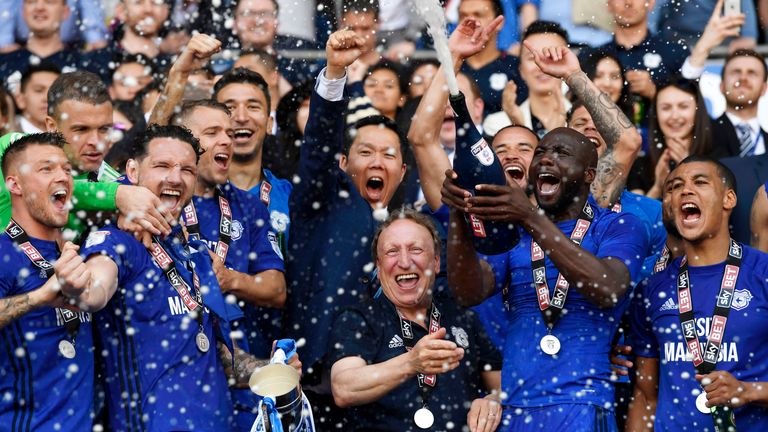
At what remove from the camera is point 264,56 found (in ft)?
31.9

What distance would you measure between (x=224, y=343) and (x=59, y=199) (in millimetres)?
1120

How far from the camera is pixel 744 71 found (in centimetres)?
956

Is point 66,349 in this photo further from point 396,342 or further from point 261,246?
point 396,342

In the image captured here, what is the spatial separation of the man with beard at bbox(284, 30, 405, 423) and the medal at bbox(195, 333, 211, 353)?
3.11 ft

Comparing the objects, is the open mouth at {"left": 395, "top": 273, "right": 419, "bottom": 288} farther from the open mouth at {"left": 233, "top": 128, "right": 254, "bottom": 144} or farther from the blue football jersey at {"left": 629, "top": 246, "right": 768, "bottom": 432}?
the open mouth at {"left": 233, "top": 128, "right": 254, "bottom": 144}

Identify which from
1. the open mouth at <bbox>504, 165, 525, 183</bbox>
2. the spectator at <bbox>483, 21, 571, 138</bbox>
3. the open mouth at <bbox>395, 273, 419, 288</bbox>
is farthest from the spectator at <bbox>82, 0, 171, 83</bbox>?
→ the open mouth at <bbox>395, 273, 419, 288</bbox>

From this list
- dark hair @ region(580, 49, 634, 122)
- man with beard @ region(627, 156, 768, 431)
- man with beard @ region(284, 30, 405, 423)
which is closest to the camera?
man with beard @ region(627, 156, 768, 431)

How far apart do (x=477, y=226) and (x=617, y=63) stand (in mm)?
3400

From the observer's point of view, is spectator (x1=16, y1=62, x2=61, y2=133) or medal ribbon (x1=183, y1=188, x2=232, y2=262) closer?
medal ribbon (x1=183, y1=188, x2=232, y2=262)

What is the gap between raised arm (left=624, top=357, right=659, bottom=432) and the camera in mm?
7102

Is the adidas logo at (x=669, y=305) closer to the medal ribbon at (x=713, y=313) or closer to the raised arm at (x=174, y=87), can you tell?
the medal ribbon at (x=713, y=313)

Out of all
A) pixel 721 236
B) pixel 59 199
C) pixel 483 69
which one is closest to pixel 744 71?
pixel 483 69

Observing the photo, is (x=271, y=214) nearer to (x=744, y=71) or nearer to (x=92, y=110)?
(x=92, y=110)

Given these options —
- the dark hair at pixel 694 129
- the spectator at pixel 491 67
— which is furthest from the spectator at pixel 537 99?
the dark hair at pixel 694 129
